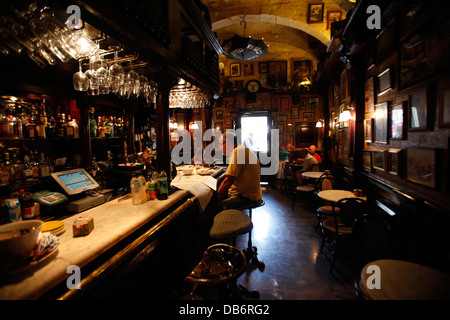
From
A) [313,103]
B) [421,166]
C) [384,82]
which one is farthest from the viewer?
[313,103]

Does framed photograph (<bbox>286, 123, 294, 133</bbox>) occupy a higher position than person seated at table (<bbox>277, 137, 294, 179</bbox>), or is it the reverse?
framed photograph (<bbox>286, 123, 294, 133</bbox>)

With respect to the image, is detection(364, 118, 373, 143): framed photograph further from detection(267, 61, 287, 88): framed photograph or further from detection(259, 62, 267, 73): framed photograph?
detection(259, 62, 267, 73): framed photograph

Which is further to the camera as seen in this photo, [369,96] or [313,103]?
[313,103]

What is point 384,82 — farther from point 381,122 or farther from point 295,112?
point 295,112

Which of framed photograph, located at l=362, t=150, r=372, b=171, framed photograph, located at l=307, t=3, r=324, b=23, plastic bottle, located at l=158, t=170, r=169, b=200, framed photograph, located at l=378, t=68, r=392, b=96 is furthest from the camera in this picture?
framed photograph, located at l=307, t=3, r=324, b=23

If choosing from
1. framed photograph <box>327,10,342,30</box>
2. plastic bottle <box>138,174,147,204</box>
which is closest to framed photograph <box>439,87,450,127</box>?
plastic bottle <box>138,174,147,204</box>

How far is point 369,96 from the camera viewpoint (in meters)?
3.57

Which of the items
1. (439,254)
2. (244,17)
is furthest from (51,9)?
(244,17)

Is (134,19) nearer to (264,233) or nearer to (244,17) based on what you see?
(264,233)

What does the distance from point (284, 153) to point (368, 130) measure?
4.85m

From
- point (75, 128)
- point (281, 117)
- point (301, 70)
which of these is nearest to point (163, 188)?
point (75, 128)

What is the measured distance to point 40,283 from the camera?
909mm

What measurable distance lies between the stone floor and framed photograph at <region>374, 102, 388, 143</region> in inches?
A: 72.9

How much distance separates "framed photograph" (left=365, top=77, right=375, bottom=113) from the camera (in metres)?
3.39
